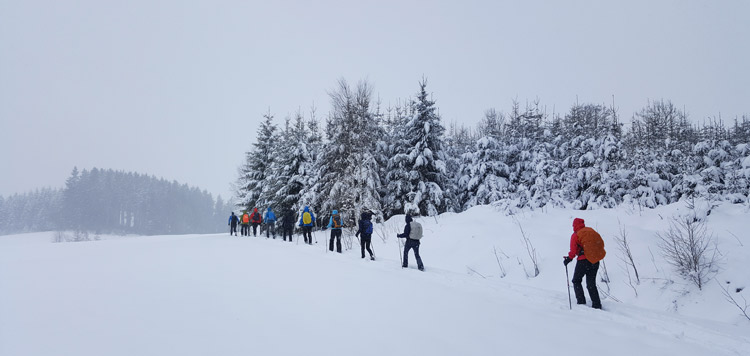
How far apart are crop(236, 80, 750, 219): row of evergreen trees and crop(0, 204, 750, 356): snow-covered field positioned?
714 cm

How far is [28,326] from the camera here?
3822mm

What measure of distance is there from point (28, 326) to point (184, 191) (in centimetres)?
10728

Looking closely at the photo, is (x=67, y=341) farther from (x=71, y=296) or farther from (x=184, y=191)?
(x=184, y=191)

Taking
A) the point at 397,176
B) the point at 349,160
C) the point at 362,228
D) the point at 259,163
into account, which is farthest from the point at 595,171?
the point at 259,163

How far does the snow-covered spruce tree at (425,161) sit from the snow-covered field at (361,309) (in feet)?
37.0

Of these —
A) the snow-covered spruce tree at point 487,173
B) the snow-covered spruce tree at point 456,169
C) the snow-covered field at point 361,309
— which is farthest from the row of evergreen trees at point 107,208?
the snow-covered field at point 361,309

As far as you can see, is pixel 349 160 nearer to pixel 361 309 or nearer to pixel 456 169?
pixel 456 169

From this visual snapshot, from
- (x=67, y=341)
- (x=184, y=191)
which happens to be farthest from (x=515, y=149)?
(x=184, y=191)

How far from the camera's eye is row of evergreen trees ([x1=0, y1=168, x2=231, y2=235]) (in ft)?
242

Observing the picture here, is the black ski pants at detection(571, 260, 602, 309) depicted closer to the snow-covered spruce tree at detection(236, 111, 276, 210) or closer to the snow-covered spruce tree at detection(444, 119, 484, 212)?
the snow-covered spruce tree at detection(444, 119, 484, 212)

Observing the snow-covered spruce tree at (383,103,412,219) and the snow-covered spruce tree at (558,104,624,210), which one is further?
the snow-covered spruce tree at (383,103,412,219)

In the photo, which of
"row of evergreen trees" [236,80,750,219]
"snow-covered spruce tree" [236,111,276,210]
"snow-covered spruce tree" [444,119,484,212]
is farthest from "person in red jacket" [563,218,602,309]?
"snow-covered spruce tree" [236,111,276,210]

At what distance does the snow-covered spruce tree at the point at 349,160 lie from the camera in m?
21.7

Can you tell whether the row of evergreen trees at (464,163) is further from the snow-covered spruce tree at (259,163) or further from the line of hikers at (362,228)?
the line of hikers at (362,228)
